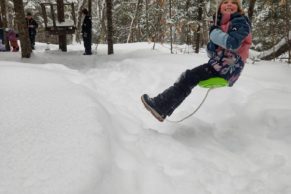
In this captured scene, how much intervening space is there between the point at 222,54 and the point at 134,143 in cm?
161

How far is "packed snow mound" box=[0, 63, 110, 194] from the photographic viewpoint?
2.72 m

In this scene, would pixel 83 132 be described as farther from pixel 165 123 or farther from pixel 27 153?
pixel 165 123

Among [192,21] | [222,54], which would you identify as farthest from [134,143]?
[192,21]

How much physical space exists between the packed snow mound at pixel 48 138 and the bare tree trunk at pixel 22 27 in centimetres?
566

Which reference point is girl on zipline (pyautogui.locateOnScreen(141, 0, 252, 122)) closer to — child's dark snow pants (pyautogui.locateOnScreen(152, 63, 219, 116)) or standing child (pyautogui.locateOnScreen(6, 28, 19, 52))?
child's dark snow pants (pyautogui.locateOnScreen(152, 63, 219, 116))

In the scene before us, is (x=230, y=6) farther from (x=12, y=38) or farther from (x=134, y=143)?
(x=12, y=38)

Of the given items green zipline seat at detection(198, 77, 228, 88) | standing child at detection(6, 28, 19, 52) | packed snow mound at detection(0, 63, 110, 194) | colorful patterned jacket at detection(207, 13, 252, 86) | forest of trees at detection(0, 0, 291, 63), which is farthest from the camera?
standing child at detection(6, 28, 19, 52)

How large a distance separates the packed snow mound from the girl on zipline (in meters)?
1.00

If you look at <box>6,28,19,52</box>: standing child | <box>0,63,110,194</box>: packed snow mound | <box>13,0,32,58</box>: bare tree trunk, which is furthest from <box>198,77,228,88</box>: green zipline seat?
<box>6,28,19,52</box>: standing child

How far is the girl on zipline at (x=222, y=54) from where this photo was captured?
174 inches

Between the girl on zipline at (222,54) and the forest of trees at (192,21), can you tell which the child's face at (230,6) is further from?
the forest of trees at (192,21)

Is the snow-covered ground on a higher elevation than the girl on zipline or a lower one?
lower

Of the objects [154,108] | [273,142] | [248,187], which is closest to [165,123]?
[154,108]

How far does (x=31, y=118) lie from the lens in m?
3.52
